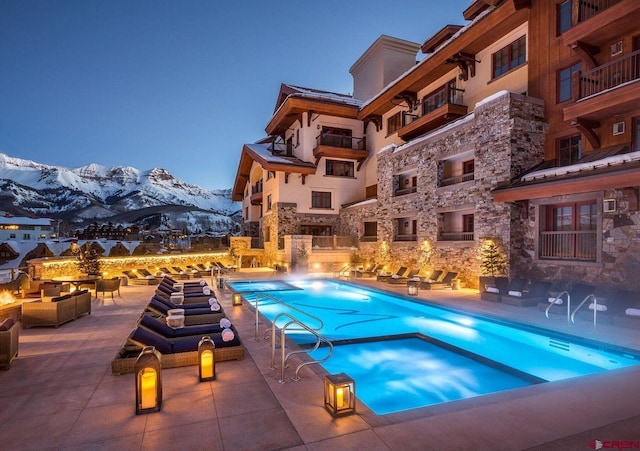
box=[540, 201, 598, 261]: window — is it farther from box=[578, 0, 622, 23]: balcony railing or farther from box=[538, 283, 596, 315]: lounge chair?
box=[578, 0, 622, 23]: balcony railing

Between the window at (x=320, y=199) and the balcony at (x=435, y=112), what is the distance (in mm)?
6940

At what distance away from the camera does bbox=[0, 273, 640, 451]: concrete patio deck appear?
3.23 metres

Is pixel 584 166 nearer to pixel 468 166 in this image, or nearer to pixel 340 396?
pixel 468 166

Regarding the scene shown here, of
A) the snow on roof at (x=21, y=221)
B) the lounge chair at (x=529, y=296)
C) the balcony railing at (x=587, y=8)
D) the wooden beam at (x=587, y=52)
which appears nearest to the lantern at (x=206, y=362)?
the lounge chair at (x=529, y=296)

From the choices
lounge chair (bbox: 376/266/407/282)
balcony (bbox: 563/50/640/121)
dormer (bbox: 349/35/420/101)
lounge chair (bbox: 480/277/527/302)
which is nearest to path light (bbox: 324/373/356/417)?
lounge chair (bbox: 480/277/527/302)

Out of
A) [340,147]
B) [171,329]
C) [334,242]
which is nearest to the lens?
[171,329]

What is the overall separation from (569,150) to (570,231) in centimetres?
313

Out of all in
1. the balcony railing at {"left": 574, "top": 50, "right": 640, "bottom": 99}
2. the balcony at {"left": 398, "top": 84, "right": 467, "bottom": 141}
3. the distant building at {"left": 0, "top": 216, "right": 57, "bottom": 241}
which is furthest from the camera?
the distant building at {"left": 0, "top": 216, "right": 57, "bottom": 241}

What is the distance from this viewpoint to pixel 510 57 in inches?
583

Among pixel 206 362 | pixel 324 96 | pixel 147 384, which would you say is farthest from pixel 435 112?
pixel 147 384

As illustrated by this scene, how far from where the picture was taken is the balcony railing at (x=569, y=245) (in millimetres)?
10917

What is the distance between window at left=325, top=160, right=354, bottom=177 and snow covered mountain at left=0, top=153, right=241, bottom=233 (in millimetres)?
36561

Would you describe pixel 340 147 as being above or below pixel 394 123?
below

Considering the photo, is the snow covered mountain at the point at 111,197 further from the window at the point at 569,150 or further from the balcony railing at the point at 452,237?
the window at the point at 569,150
